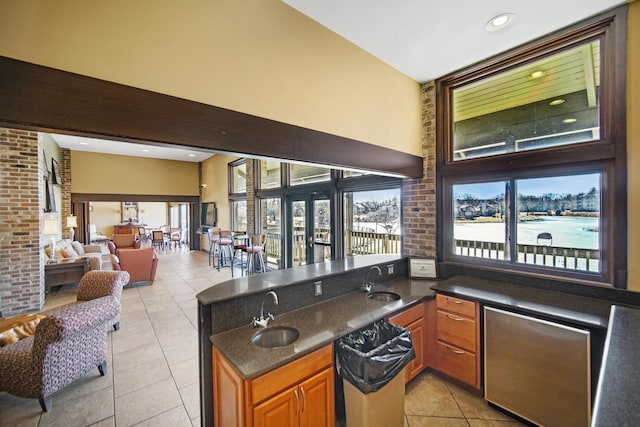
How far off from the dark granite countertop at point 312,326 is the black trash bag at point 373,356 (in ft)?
0.34

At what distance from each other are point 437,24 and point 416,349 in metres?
3.01

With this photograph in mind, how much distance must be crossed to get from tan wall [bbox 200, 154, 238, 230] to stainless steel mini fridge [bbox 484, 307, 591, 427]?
26.9 ft

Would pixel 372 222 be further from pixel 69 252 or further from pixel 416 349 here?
pixel 69 252

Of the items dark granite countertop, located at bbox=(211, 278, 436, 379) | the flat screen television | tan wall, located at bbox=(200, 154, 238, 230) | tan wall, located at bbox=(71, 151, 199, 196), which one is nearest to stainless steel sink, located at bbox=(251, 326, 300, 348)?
dark granite countertop, located at bbox=(211, 278, 436, 379)

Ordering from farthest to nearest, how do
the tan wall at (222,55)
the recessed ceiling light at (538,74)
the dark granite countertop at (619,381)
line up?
the recessed ceiling light at (538,74), the tan wall at (222,55), the dark granite countertop at (619,381)

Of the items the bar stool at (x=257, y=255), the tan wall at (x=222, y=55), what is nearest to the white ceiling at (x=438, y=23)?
the tan wall at (x=222, y=55)

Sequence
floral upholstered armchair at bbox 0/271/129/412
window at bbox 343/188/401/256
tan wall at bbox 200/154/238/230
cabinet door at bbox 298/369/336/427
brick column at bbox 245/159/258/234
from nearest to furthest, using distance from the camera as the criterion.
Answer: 1. cabinet door at bbox 298/369/336/427
2. floral upholstered armchair at bbox 0/271/129/412
3. window at bbox 343/188/401/256
4. brick column at bbox 245/159/258/234
5. tan wall at bbox 200/154/238/230

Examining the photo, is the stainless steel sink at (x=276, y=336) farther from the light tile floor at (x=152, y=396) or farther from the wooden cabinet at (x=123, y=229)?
the wooden cabinet at (x=123, y=229)

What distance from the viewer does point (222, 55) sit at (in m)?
1.68

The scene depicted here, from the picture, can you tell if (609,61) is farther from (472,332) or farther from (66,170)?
(66,170)

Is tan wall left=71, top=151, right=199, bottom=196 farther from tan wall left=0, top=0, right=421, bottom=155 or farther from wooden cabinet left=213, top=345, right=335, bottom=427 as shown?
wooden cabinet left=213, top=345, right=335, bottom=427

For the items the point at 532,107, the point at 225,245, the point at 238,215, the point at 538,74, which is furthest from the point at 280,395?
the point at 238,215

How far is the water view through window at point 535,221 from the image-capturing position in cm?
232

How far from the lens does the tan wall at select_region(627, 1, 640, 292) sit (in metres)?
2.04
